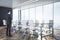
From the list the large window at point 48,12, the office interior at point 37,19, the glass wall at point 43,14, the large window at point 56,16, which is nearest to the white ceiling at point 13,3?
the office interior at point 37,19

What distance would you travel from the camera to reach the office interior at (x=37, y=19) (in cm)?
214

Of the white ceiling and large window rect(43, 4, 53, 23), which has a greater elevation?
the white ceiling

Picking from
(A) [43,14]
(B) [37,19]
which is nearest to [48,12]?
(A) [43,14]

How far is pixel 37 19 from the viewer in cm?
221

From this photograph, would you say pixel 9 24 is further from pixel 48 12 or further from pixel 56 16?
pixel 56 16

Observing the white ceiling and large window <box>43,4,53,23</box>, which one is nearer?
the white ceiling

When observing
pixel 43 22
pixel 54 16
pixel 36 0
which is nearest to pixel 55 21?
pixel 54 16

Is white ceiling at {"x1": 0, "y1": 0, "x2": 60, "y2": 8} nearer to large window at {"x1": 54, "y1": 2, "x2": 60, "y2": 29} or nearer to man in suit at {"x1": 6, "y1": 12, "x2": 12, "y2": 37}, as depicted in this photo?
man in suit at {"x1": 6, "y1": 12, "x2": 12, "y2": 37}

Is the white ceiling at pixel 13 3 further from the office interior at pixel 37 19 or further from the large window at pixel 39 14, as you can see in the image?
the large window at pixel 39 14

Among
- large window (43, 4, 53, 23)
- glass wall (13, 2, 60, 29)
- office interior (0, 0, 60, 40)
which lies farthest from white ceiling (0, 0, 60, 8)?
large window (43, 4, 53, 23)

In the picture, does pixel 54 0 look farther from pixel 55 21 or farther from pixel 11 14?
pixel 11 14

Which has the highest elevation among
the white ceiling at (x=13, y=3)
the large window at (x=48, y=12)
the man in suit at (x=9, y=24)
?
the white ceiling at (x=13, y=3)

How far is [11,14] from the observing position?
2.10m

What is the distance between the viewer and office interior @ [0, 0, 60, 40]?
2145 millimetres
